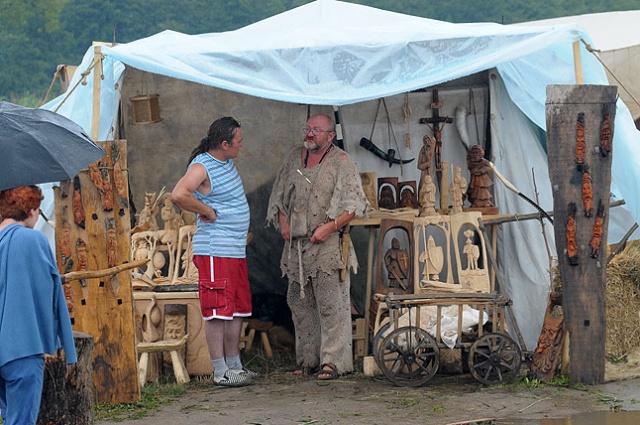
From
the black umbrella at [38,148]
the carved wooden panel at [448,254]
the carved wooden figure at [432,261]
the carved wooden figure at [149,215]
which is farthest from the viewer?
the carved wooden figure at [149,215]

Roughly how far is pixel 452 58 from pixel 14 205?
3711 millimetres

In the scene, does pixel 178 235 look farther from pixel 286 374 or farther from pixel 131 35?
pixel 131 35

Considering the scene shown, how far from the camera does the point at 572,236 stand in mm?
7047

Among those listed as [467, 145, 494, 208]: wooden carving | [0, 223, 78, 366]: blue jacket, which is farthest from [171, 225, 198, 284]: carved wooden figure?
[0, 223, 78, 366]: blue jacket

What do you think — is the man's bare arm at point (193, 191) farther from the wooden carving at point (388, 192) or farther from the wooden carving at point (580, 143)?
the wooden carving at point (580, 143)

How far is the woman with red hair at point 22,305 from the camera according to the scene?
15.8ft

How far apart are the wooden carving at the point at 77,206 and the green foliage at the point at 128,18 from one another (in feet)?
57.8

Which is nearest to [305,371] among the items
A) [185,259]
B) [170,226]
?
[185,259]

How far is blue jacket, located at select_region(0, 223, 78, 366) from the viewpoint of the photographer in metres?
4.81

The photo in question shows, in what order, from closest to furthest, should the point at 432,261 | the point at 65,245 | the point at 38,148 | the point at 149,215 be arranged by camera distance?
the point at 38,148 → the point at 65,245 → the point at 432,261 → the point at 149,215

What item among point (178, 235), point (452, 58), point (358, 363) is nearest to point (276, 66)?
point (452, 58)

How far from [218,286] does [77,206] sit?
1299mm

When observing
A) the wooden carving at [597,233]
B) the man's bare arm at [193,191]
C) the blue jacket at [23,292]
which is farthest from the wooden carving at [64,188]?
the wooden carving at [597,233]

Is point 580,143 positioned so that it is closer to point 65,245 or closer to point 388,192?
point 388,192
